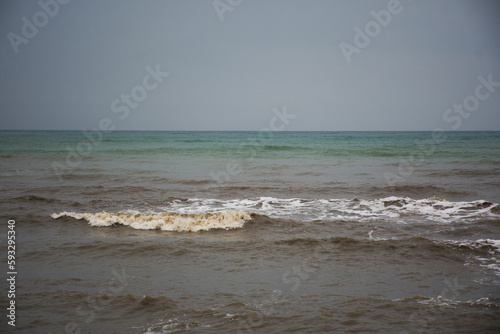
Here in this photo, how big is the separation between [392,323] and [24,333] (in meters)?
4.32

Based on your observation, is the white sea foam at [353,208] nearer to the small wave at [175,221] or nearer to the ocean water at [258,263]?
the ocean water at [258,263]

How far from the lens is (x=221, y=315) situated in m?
4.46

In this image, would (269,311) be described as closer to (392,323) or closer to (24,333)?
(392,323)

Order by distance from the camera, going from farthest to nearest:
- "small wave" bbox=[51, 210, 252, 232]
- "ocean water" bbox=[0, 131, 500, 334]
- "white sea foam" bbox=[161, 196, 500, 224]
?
"white sea foam" bbox=[161, 196, 500, 224] < "small wave" bbox=[51, 210, 252, 232] < "ocean water" bbox=[0, 131, 500, 334]

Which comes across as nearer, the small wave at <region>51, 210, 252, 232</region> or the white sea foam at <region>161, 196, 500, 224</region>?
the small wave at <region>51, 210, 252, 232</region>

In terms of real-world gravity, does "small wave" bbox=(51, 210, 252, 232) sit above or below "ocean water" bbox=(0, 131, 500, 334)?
above

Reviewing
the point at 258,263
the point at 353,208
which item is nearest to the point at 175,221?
the point at 258,263

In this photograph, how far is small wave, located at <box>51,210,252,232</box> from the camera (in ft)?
27.6

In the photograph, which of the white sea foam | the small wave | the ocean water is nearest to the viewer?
the ocean water

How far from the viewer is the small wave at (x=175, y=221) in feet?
27.6

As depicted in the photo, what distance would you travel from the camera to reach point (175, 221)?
8539mm

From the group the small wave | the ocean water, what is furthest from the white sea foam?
the small wave

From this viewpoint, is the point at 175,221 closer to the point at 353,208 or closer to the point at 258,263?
the point at 258,263

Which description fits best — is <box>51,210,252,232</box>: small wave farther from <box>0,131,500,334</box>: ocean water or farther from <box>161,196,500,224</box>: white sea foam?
<box>161,196,500,224</box>: white sea foam
